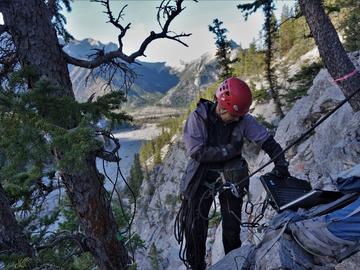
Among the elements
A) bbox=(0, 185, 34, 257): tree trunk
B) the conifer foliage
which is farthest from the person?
bbox=(0, 185, 34, 257): tree trunk

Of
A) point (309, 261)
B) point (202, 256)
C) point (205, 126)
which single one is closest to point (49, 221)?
point (202, 256)

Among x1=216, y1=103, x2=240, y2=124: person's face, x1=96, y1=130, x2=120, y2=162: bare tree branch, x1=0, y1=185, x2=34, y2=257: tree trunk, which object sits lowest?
x1=0, y1=185, x2=34, y2=257: tree trunk

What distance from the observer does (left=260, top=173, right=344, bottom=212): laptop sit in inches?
162

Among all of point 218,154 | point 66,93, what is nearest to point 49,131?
point 66,93

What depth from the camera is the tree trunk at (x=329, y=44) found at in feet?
29.9

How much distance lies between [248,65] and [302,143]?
5534 cm

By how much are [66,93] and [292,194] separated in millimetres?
3183

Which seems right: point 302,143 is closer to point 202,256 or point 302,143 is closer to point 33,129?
point 202,256

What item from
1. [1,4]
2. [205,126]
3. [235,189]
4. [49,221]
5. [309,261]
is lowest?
[49,221]

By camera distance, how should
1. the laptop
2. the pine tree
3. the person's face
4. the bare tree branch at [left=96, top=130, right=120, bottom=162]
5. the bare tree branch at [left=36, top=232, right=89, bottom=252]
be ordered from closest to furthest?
the laptop, the bare tree branch at [left=96, top=130, right=120, bottom=162], the person's face, the bare tree branch at [left=36, top=232, right=89, bottom=252], the pine tree

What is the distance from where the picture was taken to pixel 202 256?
234 inches

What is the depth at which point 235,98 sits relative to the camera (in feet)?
17.1

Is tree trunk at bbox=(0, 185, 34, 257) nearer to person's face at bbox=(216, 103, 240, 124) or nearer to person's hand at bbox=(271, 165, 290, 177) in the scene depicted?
person's face at bbox=(216, 103, 240, 124)

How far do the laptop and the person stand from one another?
207mm
